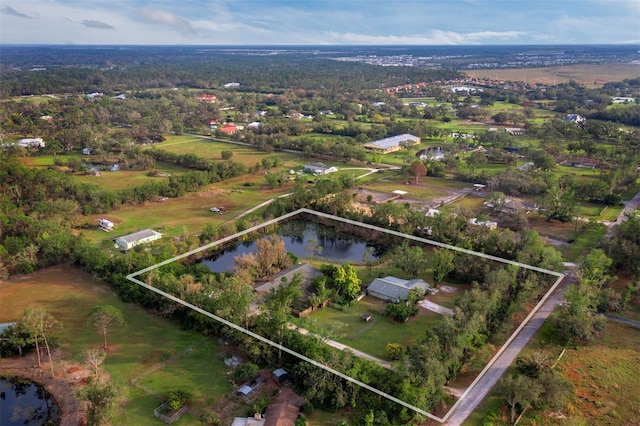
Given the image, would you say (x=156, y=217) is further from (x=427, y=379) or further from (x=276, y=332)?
(x=427, y=379)

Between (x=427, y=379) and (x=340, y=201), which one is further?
(x=340, y=201)

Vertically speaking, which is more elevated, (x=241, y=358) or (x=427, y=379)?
(x=427, y=379)

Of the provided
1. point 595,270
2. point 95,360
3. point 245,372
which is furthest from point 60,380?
point 595,270

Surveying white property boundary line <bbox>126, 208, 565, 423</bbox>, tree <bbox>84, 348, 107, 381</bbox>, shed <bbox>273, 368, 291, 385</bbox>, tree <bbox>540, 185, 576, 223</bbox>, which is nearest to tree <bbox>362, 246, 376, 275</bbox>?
white property boundary line <bbox>126, 208, 565, 423</bbox>

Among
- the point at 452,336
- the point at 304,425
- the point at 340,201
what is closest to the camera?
the point at 304,425

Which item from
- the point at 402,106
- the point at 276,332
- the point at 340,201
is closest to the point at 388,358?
the point at 276,332

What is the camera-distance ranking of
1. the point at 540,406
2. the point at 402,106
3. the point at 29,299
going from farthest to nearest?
the point at 402,106 < the point at 29,299 < the point at 540,406

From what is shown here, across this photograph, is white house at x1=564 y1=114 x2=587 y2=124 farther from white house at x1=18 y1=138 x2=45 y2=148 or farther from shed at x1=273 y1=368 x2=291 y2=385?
white house at x1=18 y1=138 x2=45 y2=148

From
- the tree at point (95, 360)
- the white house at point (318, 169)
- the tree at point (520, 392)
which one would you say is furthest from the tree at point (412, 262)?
the white house at point (318, 169)
